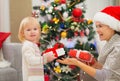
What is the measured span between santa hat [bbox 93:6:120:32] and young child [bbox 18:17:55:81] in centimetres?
51

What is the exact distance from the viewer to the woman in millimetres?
1829

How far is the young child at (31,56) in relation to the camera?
212cm

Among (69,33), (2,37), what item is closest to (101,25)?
(69,33)

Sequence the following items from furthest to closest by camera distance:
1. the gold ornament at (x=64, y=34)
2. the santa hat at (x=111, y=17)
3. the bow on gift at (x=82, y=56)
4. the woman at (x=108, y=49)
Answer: the gold ornament at (x=64, y=34), the bow on gift at (x=82, y=56), the santa hat at (x=111, y=17), the woman at (x=108, y=49)

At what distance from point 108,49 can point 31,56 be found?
617 millimetres

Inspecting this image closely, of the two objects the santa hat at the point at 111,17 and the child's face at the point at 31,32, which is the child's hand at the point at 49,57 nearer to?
the child's face at the point at 31,32

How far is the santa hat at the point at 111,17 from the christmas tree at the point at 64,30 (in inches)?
60.7

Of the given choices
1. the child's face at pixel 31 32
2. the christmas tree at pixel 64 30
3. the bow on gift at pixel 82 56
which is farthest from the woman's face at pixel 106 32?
the christmas tree at pixel 64 30

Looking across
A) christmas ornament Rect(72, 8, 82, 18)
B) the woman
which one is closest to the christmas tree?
christmas ornament Rect(72, 8, 82, 18)

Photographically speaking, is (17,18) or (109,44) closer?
(109,44)

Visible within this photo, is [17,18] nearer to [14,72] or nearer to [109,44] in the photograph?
[14,72]

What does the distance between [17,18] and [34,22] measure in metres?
2.18

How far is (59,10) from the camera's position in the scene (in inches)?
141

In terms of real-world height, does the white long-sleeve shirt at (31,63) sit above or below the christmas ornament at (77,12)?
below
